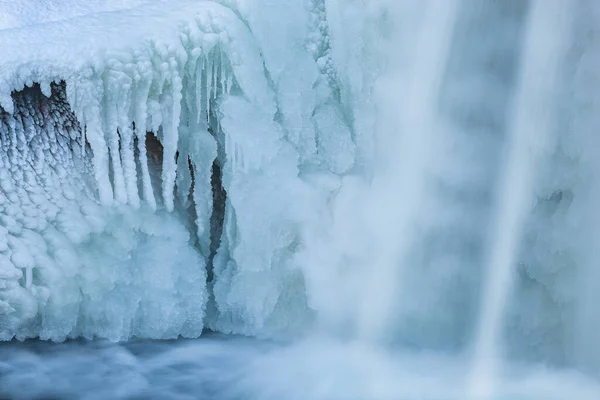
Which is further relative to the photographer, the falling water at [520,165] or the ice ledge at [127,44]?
the falling water at [520,165]

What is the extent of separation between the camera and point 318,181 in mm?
3238

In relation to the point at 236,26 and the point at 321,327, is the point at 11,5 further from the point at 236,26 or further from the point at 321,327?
the point at 321,327

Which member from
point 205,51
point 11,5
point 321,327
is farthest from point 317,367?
point 11,5

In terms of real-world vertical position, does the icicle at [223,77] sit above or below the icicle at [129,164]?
above

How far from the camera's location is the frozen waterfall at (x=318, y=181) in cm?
291

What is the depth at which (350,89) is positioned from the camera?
3164mm

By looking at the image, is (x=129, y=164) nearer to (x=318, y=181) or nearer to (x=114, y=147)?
(x=114, y=147)

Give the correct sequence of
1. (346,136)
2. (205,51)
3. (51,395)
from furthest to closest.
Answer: (346,136) → (205,51) → (51,395)

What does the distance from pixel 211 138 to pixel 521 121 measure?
4.89 feet

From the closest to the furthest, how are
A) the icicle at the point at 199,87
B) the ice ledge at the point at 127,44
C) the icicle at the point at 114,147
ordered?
1. the ice ledge at the point at 127,44
2. the icicle at the point at 114,147
3. the icicle at the point at 199,87

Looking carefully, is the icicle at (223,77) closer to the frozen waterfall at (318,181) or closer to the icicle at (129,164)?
the frozen waterfall at (318,181)

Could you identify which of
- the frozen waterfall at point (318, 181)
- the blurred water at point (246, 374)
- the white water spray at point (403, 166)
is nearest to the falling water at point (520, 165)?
the frozen waterfall at point (318, 181)

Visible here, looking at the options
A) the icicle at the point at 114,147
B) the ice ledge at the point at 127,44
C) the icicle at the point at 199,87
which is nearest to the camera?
the ice ledge at the point at 127,44

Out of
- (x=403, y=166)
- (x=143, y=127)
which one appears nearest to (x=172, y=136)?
(x=143, y=127)
